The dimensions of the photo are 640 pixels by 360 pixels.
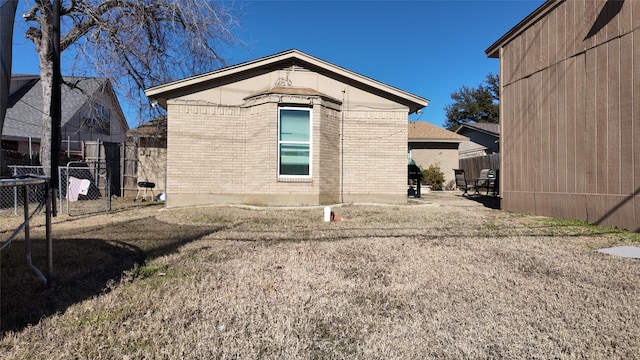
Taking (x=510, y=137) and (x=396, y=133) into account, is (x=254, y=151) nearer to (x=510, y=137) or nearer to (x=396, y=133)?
(x=396, y=133)

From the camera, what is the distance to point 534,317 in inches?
117

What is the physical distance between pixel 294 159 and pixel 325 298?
25.1ft

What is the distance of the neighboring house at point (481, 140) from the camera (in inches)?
1037

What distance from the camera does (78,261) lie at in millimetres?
4574

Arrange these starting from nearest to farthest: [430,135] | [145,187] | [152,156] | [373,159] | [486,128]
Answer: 1. [373,159]
2. [145,187]
3. [152,156]
4. [430,135]
5. [486,128]

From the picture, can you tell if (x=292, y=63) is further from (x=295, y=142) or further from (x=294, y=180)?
(x=294, y=180)

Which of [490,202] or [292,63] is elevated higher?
[292,63]

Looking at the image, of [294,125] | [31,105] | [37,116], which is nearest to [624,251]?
[294,125]

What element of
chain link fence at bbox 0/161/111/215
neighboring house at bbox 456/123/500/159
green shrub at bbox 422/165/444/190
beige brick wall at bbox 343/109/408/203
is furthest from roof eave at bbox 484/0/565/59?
neighboring house at bbox 456/123/500/159

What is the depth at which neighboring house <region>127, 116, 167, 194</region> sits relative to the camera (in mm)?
15383

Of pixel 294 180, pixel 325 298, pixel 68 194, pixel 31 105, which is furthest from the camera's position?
pixel 31 105

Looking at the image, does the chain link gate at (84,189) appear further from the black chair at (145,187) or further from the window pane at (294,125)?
the window pane at (294,125)

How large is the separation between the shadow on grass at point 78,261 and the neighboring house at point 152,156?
809cm

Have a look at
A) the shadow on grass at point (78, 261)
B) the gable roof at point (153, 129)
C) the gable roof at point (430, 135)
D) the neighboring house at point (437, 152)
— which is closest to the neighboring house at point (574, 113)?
the shadow on grass at point (78, 261)
